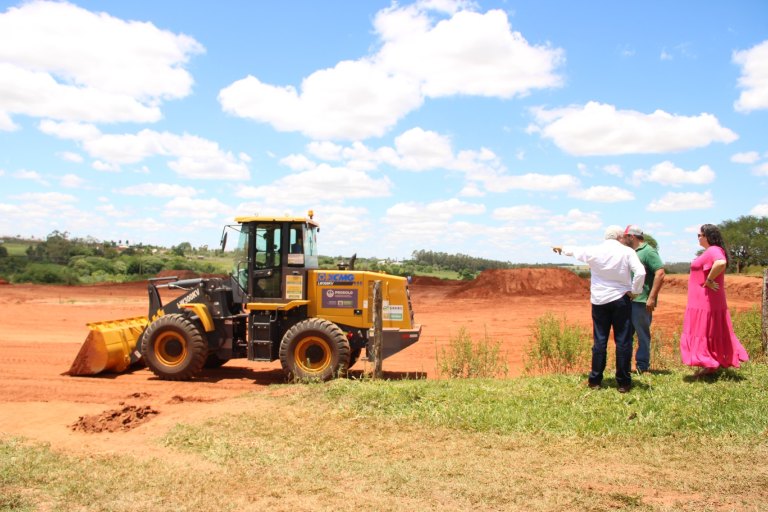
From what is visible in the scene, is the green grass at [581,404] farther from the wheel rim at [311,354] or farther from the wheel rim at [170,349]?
the wheel rim at [170,349]

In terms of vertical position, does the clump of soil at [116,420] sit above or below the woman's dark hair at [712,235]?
below

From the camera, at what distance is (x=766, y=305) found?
402 inches

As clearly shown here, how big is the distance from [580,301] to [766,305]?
1916 cm

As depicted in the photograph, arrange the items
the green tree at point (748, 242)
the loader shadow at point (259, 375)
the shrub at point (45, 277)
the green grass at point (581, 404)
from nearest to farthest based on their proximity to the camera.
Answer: the green grass at point (581, 404), the loader shadow at point (259, 375), the shrub at point (45, 277), the green tree at point (748, 242)

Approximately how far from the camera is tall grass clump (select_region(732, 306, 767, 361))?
10.6m

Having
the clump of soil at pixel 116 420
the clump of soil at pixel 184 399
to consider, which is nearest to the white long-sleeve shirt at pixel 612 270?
the clump of soil at pixel 184 399

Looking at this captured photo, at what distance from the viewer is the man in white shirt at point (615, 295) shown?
767 centimetres

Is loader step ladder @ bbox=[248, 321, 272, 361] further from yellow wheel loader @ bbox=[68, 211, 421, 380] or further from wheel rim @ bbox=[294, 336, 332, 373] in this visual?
wheel rim @ bbox=[294, 336, 332, 373]

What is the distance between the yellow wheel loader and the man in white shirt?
354 centimetres

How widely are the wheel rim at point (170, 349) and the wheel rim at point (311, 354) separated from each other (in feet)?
6.97

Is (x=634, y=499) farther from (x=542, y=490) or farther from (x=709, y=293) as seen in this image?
(x=709, y=293)

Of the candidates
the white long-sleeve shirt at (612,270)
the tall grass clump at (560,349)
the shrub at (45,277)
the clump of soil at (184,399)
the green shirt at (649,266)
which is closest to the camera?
the white long-sleeve shirt at (612,270)

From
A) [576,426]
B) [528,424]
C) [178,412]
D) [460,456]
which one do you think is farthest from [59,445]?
[576,426]

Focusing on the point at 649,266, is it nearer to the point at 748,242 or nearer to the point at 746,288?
the point at 746,288
